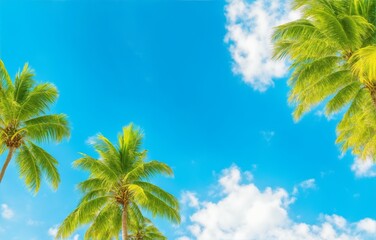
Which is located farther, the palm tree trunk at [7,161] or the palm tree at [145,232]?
the palm tree at [145,232]

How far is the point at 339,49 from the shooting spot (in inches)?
692

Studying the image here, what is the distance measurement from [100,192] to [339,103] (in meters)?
14.1

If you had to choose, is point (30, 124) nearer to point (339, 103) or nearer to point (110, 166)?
point (110, 166)

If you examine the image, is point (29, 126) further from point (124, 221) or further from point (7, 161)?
point (124, 221)

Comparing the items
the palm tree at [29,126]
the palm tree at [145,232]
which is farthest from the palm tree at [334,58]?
the palm tree at [145,232]

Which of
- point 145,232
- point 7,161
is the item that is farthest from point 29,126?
point 145,232

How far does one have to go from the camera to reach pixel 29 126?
65.9 ft

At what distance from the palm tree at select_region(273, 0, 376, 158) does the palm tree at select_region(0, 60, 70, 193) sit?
1203cm

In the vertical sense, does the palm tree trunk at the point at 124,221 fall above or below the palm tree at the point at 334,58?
below

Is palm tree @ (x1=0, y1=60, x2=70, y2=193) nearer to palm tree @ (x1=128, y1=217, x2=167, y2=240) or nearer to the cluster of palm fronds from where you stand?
the cluster of palm fronds

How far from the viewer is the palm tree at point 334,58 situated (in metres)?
16.5

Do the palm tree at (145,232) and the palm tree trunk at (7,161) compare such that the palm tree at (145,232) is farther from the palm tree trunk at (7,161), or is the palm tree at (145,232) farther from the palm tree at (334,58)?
the palm tree at (334,58)

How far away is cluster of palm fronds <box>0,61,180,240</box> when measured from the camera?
20.4 m

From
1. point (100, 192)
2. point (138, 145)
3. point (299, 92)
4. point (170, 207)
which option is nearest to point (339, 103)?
point (299, 92)
